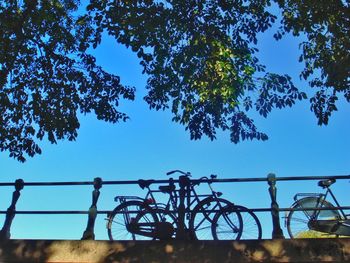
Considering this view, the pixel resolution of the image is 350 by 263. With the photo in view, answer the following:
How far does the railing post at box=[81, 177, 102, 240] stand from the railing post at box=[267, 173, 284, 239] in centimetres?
286

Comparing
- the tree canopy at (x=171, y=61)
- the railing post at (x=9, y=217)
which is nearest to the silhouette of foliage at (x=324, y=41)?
the tree canopy at (x=171, y=61)

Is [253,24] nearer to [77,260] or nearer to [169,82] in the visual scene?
[169,82]

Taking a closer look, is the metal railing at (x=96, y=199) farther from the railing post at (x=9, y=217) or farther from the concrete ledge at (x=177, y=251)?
the concrete ledge at (x=177, y=251)

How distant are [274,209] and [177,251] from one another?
1.75 metres

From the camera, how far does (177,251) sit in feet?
17.2

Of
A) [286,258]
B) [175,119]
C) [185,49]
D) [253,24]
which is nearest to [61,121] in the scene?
[175,119]

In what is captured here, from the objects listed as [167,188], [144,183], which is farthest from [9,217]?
[167,188]

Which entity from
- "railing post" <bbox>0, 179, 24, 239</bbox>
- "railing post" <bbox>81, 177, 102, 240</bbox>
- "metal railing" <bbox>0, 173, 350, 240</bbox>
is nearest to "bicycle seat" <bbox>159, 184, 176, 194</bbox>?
"metal railing" <bbox>0, 173, 350, 240</bbox>

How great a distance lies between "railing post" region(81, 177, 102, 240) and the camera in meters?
6.23

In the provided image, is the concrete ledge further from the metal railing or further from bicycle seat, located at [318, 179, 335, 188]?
bicycle seat, located at [318, 179, 335, 188]

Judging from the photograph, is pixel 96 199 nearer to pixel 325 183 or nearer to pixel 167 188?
pixel 167 188

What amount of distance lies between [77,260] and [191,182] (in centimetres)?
233

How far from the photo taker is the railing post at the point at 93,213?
6227mm

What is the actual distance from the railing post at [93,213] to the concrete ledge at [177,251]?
760mm
